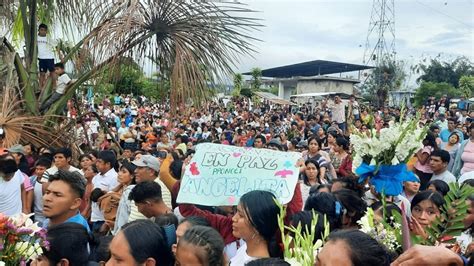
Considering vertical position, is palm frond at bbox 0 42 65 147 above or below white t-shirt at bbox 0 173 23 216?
above

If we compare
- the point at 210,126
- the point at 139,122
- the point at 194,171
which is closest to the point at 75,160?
the point at 194,171

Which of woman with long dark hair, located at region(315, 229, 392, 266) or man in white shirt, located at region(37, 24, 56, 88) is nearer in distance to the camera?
woman with long dark hair, located at region(315, 229, 392, 266)

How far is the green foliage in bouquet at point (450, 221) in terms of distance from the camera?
2037 millimetres

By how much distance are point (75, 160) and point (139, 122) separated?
32.8 ft

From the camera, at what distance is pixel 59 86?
877 centimetres

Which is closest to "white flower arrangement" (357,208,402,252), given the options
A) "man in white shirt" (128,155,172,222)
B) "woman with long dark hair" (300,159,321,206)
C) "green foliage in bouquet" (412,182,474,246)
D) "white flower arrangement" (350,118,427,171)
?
"green foliage in bouquet" (412,182,474,246)

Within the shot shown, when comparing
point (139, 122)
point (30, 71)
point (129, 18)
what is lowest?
point (139, 122)

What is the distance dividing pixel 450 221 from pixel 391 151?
160 centimetres

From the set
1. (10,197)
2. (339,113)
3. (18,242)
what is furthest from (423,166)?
(339,113)

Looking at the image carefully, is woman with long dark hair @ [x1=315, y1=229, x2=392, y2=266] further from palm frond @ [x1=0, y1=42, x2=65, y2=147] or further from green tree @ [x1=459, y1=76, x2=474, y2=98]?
green tree @ [x1=459, y1=76, x2=474, y2=98]

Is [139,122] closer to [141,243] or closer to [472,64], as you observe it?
[141,243]

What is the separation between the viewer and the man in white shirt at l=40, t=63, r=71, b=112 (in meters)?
8.59

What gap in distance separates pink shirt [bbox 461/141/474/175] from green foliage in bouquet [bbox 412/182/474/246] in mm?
5608

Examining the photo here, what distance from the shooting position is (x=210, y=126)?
17.1 m
